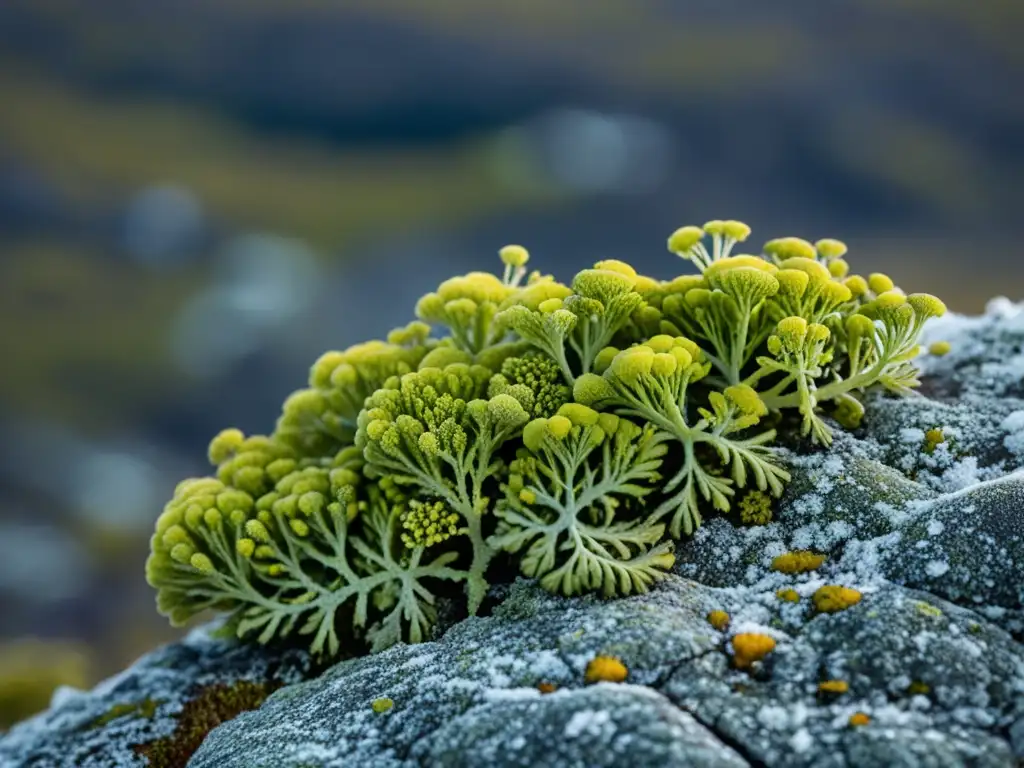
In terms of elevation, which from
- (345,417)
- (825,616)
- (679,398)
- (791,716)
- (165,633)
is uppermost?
(165,633)

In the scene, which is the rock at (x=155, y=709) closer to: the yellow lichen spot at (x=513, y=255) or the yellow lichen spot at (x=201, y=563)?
the yellow lichen spot at (x=201, y=563)

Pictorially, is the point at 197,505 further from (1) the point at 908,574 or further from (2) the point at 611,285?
(1) the point at 908,574

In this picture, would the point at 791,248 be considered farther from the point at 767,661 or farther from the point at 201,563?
the point at 201,563

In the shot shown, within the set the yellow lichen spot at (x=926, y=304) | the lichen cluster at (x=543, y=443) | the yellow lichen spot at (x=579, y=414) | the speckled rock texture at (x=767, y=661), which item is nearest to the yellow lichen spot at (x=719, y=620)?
the speckled rock texture at (x=767, y=661)

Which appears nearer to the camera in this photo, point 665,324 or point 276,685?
point 665,324

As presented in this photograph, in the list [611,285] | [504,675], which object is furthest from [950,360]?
[504,675]

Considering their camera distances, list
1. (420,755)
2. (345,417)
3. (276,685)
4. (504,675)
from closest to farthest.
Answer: (420,755), (504,675), (276,685), (345,417)

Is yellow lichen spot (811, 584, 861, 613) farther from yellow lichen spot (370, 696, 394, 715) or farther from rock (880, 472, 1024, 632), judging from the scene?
yellow lichen spot (370, 696, 394, 715)
